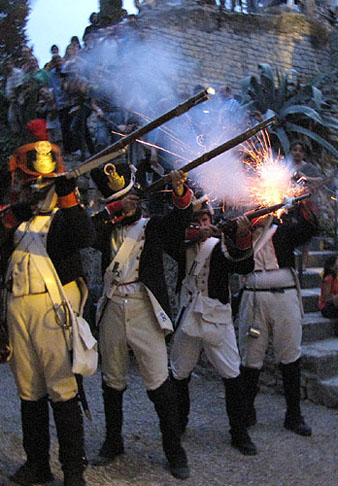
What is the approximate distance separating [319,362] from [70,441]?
8.98ft

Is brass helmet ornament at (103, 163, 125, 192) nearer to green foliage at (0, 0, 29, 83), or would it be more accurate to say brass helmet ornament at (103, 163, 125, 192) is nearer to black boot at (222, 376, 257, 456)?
black boot at (222, 376, 257, 456)

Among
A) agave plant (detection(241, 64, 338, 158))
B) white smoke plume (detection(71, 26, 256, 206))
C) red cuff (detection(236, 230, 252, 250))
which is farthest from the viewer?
agave plant (detection(241, 64, 338, 158))

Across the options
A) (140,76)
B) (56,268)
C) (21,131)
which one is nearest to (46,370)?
(56,268)

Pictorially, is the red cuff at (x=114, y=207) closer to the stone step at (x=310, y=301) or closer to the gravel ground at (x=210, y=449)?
Result: the gravel ground at (x=210, y=449)

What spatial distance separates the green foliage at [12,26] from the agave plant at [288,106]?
8281 millimetres

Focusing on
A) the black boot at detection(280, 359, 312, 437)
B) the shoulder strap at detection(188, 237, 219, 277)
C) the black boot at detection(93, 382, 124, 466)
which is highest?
the shoulder strap at detection(188, 237, 219, 277)

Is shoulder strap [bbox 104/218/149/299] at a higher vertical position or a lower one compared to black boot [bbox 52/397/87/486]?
higher

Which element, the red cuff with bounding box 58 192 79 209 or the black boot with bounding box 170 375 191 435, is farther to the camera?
the black boot with bounding box 170 375 191 435

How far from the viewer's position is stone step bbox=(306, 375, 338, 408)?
5008 millimetres

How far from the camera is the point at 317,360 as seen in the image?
205 inches

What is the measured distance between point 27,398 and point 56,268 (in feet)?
2.46

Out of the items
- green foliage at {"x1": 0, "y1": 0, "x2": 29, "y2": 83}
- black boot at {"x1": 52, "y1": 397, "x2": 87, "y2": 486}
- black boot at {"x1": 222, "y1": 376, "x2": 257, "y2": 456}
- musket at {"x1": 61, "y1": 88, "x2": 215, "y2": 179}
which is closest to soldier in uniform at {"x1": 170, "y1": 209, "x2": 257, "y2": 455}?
black boot at {"x1": 222, "y1": 376, "x2": 257, "y2": 456}

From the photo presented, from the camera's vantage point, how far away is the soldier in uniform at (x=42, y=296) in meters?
3.21

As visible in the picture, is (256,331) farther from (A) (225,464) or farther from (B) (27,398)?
(B) (27,398)
